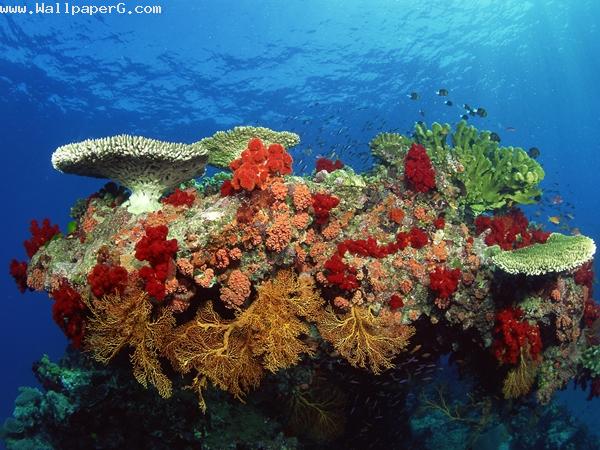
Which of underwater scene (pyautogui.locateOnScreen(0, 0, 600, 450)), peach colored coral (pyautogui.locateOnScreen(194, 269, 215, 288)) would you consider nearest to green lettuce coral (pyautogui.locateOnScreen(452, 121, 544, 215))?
underwater scene (pyautogui.locateOnScreen(0, 0, 600, 450))

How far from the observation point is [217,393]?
22.6 ft

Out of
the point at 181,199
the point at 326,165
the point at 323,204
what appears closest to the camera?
the point at 323,204

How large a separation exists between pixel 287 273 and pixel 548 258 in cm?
381

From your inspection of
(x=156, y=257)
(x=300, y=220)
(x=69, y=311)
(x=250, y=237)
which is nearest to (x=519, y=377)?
(x=300, y=220)

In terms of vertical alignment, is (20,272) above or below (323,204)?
below

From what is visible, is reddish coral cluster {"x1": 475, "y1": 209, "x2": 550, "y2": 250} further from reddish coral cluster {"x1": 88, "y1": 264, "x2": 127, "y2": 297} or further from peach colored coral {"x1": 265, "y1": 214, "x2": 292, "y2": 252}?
reddish coral cluster {"x1": 88, "y1": 264, "x2": 127, "y2": 297}

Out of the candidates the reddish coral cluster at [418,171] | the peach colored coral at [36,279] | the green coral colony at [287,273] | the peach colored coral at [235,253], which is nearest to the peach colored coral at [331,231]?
A: the green coral colony at [287,273]

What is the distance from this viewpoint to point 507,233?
23.2 ft

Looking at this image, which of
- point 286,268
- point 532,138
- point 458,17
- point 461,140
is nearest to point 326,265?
point 286,268

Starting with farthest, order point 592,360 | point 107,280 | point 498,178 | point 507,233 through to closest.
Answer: point 498,178
point 592,360
point 507,233
point 107,280

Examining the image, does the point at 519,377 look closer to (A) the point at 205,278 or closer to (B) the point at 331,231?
(B) the point at 331,231

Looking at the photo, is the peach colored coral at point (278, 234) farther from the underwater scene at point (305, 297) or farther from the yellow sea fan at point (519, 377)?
the yellow sea fan at point (519, 377)

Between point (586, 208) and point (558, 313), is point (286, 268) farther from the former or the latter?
point (586, 208)

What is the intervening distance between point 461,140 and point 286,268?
224 inches
